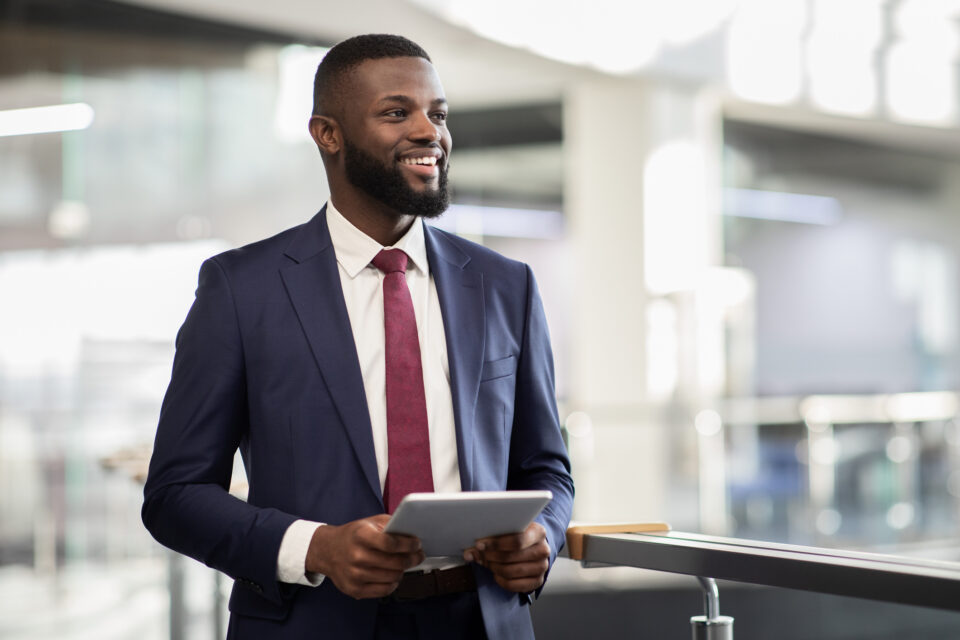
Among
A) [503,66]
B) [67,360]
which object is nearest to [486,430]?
[67,360]

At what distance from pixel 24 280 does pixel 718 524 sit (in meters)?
5.04

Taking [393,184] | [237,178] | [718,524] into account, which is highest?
[237,178]

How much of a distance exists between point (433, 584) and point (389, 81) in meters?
0.79

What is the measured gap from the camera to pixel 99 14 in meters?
6.24

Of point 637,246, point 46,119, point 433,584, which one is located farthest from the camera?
point 637,246

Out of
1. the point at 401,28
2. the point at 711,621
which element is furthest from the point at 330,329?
the point at 401,28

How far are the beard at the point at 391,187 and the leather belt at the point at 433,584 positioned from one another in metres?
0.57

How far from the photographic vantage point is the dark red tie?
1.69 m

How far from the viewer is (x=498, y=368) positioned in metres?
1.82

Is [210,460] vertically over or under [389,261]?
under

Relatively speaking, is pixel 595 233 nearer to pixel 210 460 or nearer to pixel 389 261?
pixel 389 261

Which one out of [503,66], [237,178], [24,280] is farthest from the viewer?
[503,66]

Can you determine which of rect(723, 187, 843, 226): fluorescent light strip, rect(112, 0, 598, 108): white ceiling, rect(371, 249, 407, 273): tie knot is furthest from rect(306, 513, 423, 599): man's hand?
rect(723, 187, 843, 226): fluorescent light strip

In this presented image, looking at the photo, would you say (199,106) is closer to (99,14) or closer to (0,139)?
(99,14)
